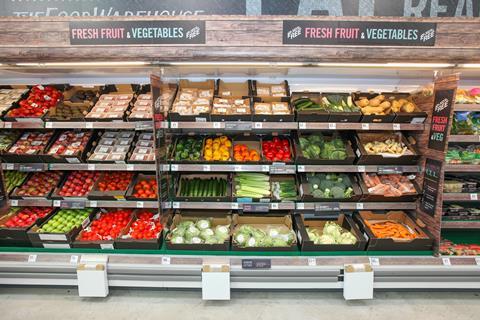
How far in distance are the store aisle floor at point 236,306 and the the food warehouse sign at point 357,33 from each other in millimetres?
2499

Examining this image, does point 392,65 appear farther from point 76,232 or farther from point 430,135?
point 76,232

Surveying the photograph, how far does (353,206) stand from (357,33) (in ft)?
5.70

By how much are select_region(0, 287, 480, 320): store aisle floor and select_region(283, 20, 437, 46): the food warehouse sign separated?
2.50 metres

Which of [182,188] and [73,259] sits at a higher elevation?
[182,188]

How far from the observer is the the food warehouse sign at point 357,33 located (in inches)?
98.2

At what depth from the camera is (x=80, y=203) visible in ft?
10.0

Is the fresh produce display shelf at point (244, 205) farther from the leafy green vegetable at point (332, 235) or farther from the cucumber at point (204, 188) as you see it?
the leafy green vegetable at point (332, 235)

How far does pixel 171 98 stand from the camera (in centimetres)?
318

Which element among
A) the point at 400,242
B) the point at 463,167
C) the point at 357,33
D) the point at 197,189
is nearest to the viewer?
the point at 357,33

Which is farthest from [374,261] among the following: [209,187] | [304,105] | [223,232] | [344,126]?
[209,187]

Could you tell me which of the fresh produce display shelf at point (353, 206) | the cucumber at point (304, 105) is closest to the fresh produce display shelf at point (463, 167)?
the fresh produce display shelf at point (353, 206)

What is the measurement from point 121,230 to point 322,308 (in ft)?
7.25

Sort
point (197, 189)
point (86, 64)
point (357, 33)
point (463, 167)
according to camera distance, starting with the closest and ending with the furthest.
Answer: point (357, 33)
point (86, 64)
point (463, 167)
point (197, 189)

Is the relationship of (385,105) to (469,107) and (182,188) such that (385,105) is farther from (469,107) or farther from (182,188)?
(182,188)
